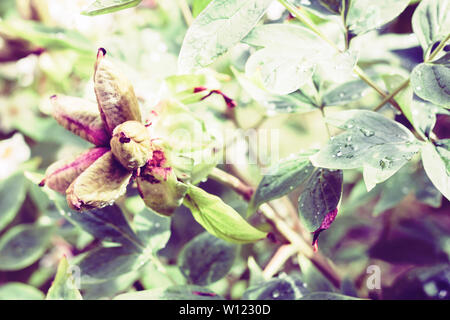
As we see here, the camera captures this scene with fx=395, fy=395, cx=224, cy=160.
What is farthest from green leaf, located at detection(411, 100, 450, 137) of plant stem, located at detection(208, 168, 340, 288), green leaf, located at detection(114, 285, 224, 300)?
green leaf, located at detection(114, 285, 224, 300)

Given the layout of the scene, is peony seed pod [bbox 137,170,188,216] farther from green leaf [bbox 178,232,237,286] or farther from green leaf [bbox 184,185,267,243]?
green leaf [bbox 178,232,237,286]

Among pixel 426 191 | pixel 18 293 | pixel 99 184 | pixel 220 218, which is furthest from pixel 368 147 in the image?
pixel 18 293

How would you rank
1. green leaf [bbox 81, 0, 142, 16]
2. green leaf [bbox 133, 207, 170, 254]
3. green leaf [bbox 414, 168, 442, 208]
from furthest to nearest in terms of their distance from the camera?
green leaf [bbox 414, 168, 442, 208]
green leaf [bbox 133, 207, 170, 254]
green leaf [bbox 81, 0, 142, 16]

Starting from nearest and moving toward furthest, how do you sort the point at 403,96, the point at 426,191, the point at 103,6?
the point at 103,6 < the point at 403,96 < the point at 426,191

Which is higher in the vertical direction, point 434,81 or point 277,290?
point 434,81

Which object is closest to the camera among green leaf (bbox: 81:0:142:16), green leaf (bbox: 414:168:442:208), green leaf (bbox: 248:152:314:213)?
green leaf (bbox: 81:0:142:16)

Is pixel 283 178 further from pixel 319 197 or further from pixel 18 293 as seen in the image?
pixel 18 293

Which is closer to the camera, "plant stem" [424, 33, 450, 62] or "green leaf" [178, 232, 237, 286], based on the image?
"plant stem" [424, 33, 450, 62]
